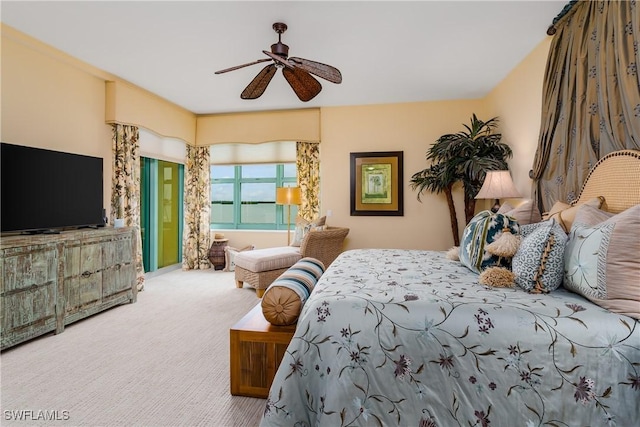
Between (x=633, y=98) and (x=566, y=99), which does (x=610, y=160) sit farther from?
(x=566, y=99)

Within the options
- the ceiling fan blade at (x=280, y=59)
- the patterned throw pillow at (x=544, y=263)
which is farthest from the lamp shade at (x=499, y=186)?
the ceiling fan blade at (x=280, y=59)

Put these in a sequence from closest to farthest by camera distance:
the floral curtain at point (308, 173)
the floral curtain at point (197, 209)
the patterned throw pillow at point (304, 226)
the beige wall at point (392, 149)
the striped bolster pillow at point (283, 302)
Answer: the striped bolster pillow at point (283, 302) → the patterned throw pillow at point (304, 226) → the beige wall at point (392, 149) → the floral curtain at point (308, 173) → the floral curtain at point (197, 209)

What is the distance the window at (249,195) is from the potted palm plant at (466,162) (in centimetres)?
240

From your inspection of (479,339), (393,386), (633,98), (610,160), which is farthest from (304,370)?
(633,98)

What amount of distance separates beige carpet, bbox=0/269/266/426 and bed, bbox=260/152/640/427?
638 millimetres

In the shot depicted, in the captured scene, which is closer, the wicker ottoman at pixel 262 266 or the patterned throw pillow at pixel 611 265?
the patterned throw pillow at pixel 611 265

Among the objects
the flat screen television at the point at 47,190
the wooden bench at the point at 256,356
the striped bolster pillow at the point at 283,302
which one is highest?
the flat screen television at the point at 47,190

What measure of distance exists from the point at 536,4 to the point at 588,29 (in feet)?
1.60

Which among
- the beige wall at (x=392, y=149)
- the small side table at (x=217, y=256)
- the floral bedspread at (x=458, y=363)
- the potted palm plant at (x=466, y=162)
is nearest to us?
the floral bedspread at (x=458, y=363)

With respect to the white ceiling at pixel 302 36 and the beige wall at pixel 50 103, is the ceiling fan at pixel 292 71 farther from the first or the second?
the beige wall at pixel 50 103

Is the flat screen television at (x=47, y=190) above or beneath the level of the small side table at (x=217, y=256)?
above

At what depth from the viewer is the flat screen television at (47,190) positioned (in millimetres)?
2635

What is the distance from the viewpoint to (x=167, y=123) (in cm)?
488

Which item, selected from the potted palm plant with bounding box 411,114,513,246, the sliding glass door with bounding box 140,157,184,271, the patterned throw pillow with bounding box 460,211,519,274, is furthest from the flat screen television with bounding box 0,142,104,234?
the potted palm plant with bounding box 411,114,513,246
